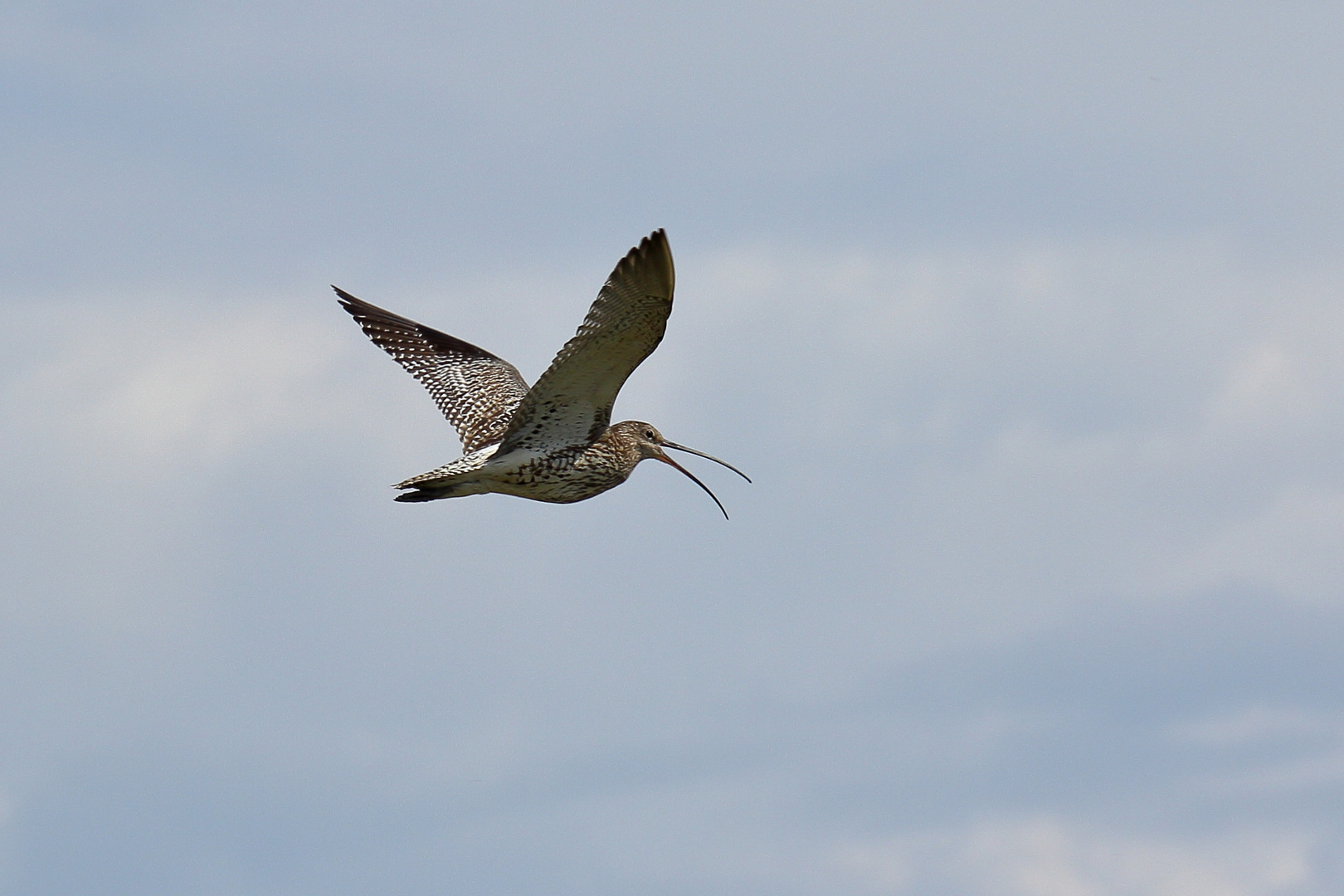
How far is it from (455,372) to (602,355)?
252 inches

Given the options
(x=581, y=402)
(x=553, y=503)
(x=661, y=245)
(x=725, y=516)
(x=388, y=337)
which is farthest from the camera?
Answer: (x=388, y=337)

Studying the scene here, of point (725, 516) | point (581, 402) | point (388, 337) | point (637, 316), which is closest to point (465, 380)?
point (388, 337)

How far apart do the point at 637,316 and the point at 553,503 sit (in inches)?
145

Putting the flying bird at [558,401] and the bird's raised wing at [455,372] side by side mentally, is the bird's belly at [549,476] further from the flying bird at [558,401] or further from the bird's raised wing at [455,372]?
the bird's raised wing at [455,372]

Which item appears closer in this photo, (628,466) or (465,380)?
(628,466)

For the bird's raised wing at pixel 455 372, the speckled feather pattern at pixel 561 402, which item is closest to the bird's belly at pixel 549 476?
the speckled feather pattern at pixel 561 402

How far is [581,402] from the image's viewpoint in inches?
706

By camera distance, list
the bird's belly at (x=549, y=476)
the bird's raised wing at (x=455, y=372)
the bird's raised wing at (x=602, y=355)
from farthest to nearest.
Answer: the bird's raised wing at (x=455, y=372)
the bird's belly at (x=549, y=476)
the bird's raised wing at (x=602, y=355)

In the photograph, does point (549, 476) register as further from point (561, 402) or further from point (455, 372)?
point (455, 372)

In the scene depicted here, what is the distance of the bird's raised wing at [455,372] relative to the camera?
2169 centimetres

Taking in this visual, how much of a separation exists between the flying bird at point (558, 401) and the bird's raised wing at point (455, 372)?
2 cm

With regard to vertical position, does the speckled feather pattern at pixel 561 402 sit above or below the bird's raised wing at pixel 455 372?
below

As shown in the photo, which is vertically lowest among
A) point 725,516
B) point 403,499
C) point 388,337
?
point 403,499

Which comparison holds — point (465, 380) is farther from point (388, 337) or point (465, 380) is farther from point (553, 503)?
point (553, 503)
